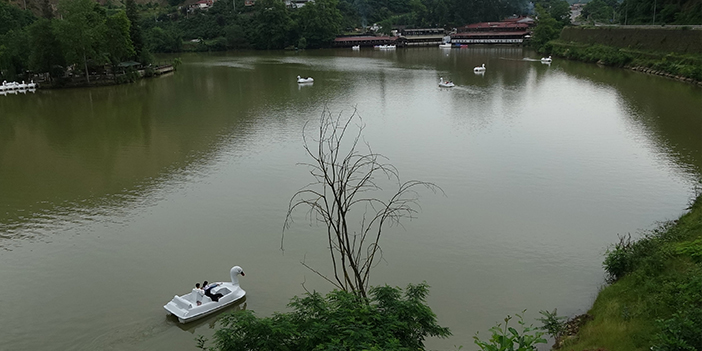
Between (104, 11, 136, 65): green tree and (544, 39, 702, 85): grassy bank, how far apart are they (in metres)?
32.2

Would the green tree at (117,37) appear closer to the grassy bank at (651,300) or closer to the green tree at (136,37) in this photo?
the green tree at (136,37)

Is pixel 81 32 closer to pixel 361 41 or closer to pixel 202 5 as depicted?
pixel 361 41

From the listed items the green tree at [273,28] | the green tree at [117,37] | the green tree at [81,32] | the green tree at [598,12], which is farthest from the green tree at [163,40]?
the green tree at [598,12]

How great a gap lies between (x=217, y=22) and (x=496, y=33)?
3653 cm

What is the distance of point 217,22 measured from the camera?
229 feet

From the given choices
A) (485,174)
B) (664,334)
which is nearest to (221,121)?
(485,174)

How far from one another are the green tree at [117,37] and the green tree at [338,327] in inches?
1198

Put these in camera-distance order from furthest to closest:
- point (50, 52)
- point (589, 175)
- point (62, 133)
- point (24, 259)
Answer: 1. point (50, 52)
2. point (62, 133)
3. point (589, 175)
4. point (24, 259)

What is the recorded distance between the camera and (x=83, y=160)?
15711 millimetres

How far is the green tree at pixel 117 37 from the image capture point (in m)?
31.9

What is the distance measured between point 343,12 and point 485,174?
241ft

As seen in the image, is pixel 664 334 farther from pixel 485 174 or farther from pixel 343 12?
pixel 343 12

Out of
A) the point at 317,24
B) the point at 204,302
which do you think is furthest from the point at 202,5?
the point at 204,302

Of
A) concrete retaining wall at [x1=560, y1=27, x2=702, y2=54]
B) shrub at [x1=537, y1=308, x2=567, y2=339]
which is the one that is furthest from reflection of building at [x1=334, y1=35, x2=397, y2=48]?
shrub at [x1=537, y1=308, x2=567, y2=339]
